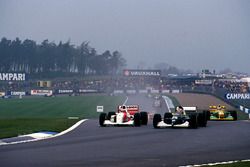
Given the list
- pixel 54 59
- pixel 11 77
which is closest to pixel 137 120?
pixel 11 77

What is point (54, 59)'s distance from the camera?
540 ft

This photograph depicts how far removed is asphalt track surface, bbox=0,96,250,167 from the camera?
1379cm

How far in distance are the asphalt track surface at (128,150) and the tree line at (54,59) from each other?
125 m

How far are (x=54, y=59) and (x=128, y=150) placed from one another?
491 feet

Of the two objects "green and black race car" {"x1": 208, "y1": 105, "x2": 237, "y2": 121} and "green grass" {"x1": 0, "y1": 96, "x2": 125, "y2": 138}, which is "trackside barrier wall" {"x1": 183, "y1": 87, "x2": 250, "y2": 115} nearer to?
"green grass" {"x1": 0, "y1": 96, "x2": 125, "y2": 138}

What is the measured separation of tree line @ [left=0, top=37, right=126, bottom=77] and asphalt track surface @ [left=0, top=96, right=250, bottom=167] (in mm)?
124792

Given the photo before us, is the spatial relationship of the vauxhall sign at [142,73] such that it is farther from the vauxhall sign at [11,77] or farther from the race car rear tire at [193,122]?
the race car rear tire at [193,122]

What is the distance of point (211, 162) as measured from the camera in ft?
45.3

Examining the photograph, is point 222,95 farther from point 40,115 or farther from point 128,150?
point 128,150

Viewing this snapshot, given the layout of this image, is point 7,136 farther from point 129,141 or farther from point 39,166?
point 39,166

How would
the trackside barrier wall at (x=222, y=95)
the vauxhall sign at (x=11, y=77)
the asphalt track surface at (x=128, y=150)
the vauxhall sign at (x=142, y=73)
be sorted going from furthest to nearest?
the vauxhall sign at (x=142, y=73)
the vauxhall sign at (x=11, y=77)
the trackside barrier wall at (x=222, y=95)
the asphalt track surface at (x=128, y=150)

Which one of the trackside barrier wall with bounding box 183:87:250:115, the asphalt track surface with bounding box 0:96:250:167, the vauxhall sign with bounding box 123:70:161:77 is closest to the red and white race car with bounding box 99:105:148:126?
the asphalt track surface with bounding box 0:96:250:167

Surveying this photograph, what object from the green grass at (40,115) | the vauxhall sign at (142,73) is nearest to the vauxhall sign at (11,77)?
the vauxhall sign at (142,73)

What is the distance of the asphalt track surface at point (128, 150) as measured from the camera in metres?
13.8
